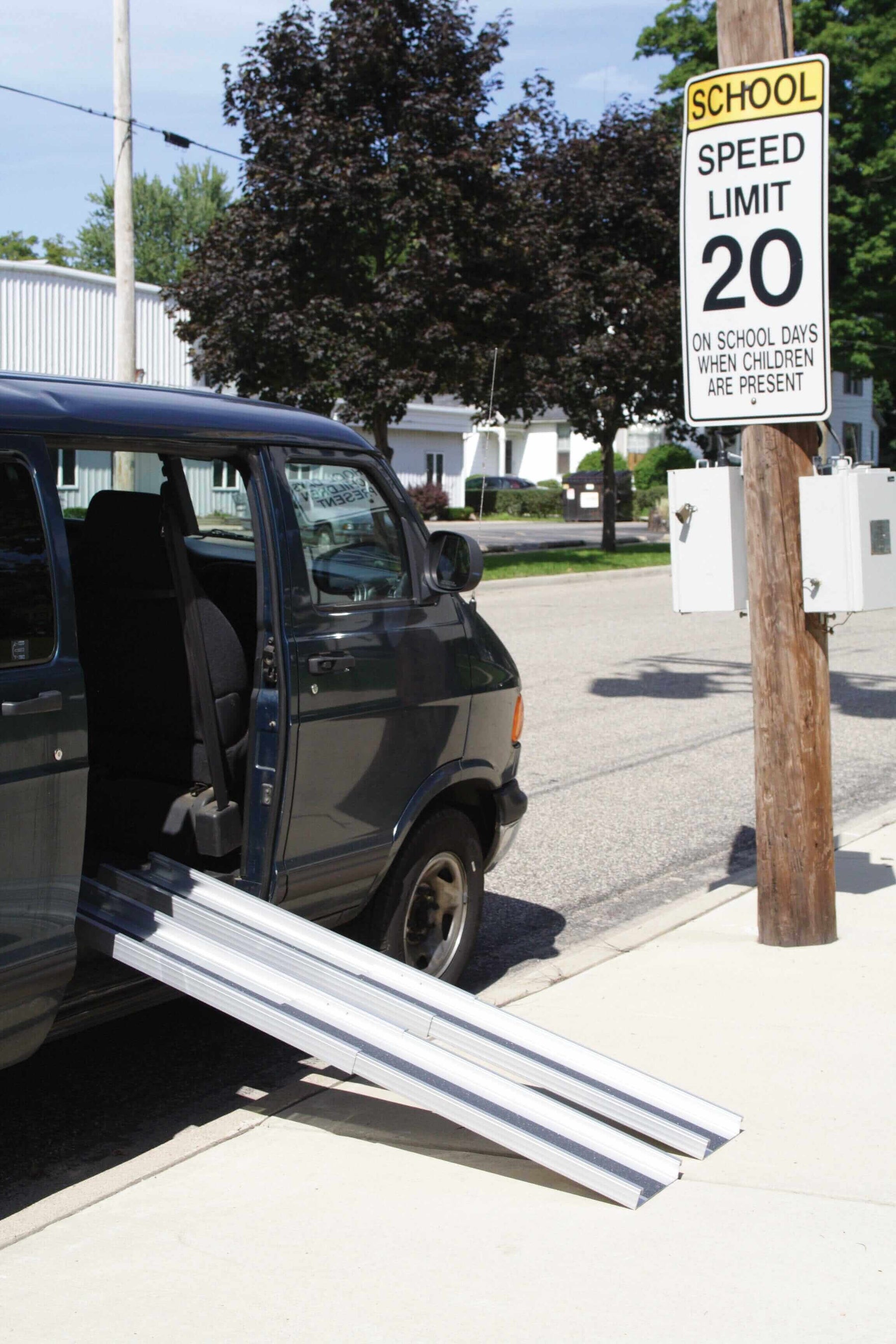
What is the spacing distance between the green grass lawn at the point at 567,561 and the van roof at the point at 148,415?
1864 cm

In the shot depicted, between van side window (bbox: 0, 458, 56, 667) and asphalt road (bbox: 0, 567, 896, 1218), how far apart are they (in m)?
1.52

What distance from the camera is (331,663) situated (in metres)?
4.54

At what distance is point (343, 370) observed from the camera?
22391mm

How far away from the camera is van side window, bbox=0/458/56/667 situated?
3668 mm

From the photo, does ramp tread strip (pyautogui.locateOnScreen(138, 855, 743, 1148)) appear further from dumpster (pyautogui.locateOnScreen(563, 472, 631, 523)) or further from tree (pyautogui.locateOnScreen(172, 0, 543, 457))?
dumpster (pyautogui.locateOnScreen(563, 472, 631, 523))

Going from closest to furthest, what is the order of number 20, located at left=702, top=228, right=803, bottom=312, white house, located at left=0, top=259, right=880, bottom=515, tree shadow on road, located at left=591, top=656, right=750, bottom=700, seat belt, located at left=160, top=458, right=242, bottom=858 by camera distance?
seat belt, located at left=160, top=458, right=242, bottom=858, number 20, located at left=702, top=228, right=803, bottom=312, white house, located at left=0, top=259, right=880, bottom=515, tree shadow on road, located at left=591, top=656, right=750, bottom=700

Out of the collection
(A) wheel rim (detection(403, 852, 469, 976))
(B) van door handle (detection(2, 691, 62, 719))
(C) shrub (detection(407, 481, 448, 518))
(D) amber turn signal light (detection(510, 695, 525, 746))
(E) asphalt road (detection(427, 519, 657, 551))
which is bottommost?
(A) wheel rim (detection(403, 852, 469, 976))

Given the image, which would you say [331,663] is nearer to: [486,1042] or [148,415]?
[148,415]

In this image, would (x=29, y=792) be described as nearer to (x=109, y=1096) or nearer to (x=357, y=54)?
(x=109, y=1096)

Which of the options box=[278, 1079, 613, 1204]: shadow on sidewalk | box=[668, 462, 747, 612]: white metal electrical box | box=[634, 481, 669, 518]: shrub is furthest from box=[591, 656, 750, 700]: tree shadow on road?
box=[634, 481, 669, 518]: shrub

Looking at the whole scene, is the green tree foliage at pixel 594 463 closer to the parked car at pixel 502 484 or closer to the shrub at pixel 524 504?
the parked car at pixel 502 484

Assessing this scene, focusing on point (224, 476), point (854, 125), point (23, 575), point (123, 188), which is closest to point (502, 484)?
point (854, 125)

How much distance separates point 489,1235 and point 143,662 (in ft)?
6.98

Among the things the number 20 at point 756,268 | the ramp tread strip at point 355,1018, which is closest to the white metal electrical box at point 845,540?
the number 20 at point 756,268
